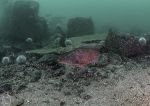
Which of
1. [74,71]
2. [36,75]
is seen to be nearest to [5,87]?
[36,75]

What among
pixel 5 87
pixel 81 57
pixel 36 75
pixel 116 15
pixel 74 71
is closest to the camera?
pixel 5 87

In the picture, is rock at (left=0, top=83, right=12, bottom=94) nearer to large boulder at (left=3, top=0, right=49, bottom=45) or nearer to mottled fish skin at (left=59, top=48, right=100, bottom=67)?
mottled fish skin at (left=59, top=48, right=100, bottom=67)

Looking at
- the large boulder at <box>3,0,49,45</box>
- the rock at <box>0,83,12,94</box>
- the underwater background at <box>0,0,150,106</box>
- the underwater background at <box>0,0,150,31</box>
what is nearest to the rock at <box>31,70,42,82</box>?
the underwater background at <box>0,0,150,106</box>

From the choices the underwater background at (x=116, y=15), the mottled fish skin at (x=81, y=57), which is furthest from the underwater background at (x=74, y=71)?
the underwater background at (x=116, y=15)

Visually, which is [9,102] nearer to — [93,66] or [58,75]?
[58,75]

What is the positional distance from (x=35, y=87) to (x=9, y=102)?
1135mm

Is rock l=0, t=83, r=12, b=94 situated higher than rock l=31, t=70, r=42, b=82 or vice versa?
rock l=31, t=70, r=42, b=82

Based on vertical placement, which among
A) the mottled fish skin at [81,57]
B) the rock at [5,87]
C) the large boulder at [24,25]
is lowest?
the rock at [5,87]

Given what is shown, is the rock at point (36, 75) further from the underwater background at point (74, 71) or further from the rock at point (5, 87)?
the rock at point (5, 87)

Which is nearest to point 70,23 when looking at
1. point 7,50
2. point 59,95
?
point 7,50

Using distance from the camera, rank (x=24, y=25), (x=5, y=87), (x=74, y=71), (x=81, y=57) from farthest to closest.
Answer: (x=24, y=25) < (x=81, y=57) < (x=74, y=71) < (x=5, y=87)

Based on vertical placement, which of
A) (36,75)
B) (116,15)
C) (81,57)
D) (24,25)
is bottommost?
(36,75)

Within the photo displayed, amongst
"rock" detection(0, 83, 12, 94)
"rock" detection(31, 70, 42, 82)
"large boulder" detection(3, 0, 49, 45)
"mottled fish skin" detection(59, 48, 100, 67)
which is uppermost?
"large boulder" detection(3, 0, 49, 45)

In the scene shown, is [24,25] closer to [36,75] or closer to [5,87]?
[36,75]
